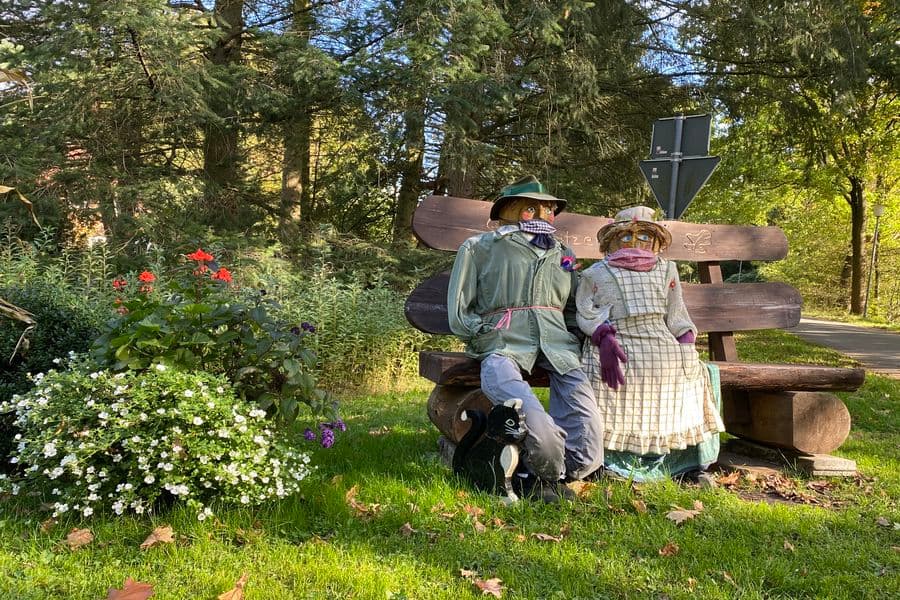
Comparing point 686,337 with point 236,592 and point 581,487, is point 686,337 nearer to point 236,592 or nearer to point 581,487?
point 581,487

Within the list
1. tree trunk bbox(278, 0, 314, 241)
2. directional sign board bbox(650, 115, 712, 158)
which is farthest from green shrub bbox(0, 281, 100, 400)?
tree trunk bbox(278, 0, 314, 241)

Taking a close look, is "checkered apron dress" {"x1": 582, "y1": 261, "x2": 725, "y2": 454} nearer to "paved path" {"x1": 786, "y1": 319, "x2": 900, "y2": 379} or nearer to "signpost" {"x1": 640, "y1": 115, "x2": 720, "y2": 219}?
"signpost" {"x1": 640, "y1": 115, "x2": 720, "y2": 219}

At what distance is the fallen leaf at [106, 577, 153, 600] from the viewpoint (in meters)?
2.27

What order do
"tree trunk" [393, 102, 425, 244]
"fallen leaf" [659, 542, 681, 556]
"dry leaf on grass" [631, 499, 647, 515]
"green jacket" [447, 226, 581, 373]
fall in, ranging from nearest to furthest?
1. "fallen leaf" [659, 542, 681, 556]
2. "dry leaf on grass" [631, 499, 647, 515]
3. "green jacket" [447, 226, 581, 373]
4. "tree trunk" [393, 102, 425, 244]

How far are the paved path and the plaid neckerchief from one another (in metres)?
7.50

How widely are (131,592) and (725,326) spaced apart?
432 cm

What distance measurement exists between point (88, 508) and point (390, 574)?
131 centimetres

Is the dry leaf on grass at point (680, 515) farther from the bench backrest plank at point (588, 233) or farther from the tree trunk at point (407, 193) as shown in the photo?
the tree trunk at point (407, 193)

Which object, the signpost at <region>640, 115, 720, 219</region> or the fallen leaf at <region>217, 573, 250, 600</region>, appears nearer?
the fallen leaf at <region>217, 573, 250, 600</region>

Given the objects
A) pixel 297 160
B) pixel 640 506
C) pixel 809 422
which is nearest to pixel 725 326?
pixel 809 422

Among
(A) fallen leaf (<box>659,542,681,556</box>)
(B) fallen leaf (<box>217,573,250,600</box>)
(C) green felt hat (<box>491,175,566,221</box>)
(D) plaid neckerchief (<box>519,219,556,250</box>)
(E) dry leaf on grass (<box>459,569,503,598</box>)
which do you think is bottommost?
(B) fallen leaf (<box>217,573,250,600</box>)

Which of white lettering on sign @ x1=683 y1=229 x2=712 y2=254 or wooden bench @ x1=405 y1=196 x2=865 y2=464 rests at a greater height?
white lettering on sign @ x1=683 y1=229 x2=712 y2=254

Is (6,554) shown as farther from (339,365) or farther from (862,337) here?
(862,337)

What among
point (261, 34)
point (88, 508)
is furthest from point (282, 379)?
point (261, 34)
